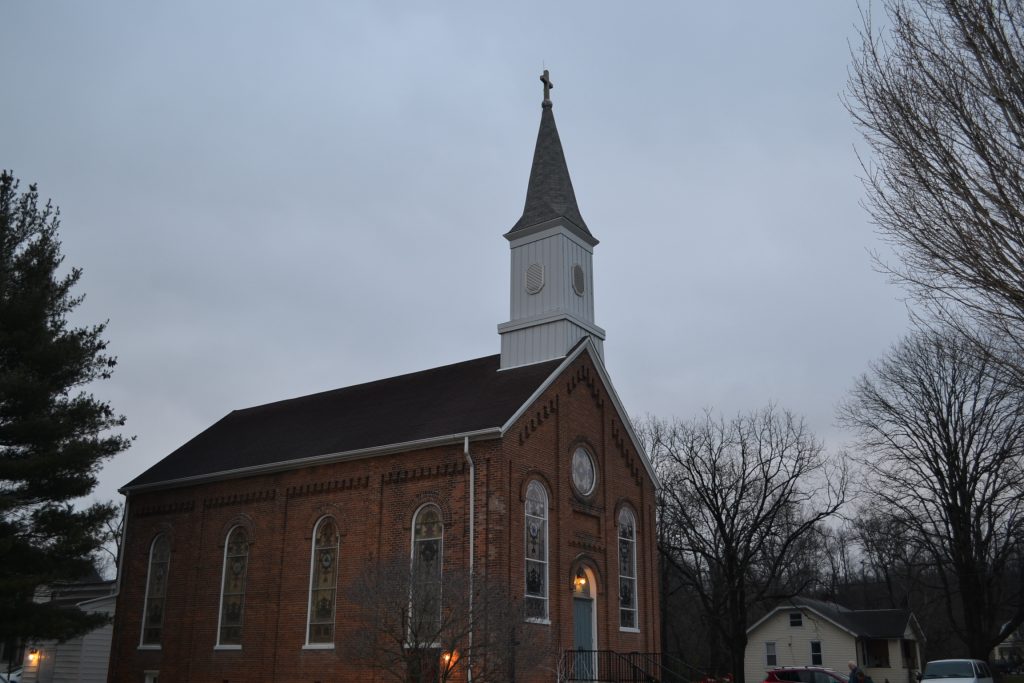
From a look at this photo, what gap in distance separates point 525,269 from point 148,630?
52.6 feet

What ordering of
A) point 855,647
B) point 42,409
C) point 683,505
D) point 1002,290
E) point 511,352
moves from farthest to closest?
1. point 855,647
2. point 683,505
3. point 511,352
4. point 42,409
5. point 1002,290

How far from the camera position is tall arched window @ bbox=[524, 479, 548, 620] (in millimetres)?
21203

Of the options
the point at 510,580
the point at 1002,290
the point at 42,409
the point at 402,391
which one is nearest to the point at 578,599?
the point at 510,580

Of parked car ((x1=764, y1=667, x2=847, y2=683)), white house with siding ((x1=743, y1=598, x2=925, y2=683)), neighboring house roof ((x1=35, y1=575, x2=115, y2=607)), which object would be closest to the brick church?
neighboring house roof ((x1=35, y1=575, x2=115, y2=607))

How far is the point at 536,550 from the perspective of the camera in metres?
21.7

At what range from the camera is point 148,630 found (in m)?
27.1

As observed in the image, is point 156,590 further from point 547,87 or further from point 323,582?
point 547,87

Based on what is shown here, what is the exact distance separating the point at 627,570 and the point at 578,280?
8572 mm

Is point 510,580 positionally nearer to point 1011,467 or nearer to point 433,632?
point 433,632

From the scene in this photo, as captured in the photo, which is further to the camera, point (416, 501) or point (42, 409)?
point (416, 501)

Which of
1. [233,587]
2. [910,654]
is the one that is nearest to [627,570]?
[233,587]

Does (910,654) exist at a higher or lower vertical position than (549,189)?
lower

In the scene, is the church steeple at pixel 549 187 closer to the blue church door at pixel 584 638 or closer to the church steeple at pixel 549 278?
the church steeple at pixel 549 278

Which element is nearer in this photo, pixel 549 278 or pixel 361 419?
pixel 549 278
